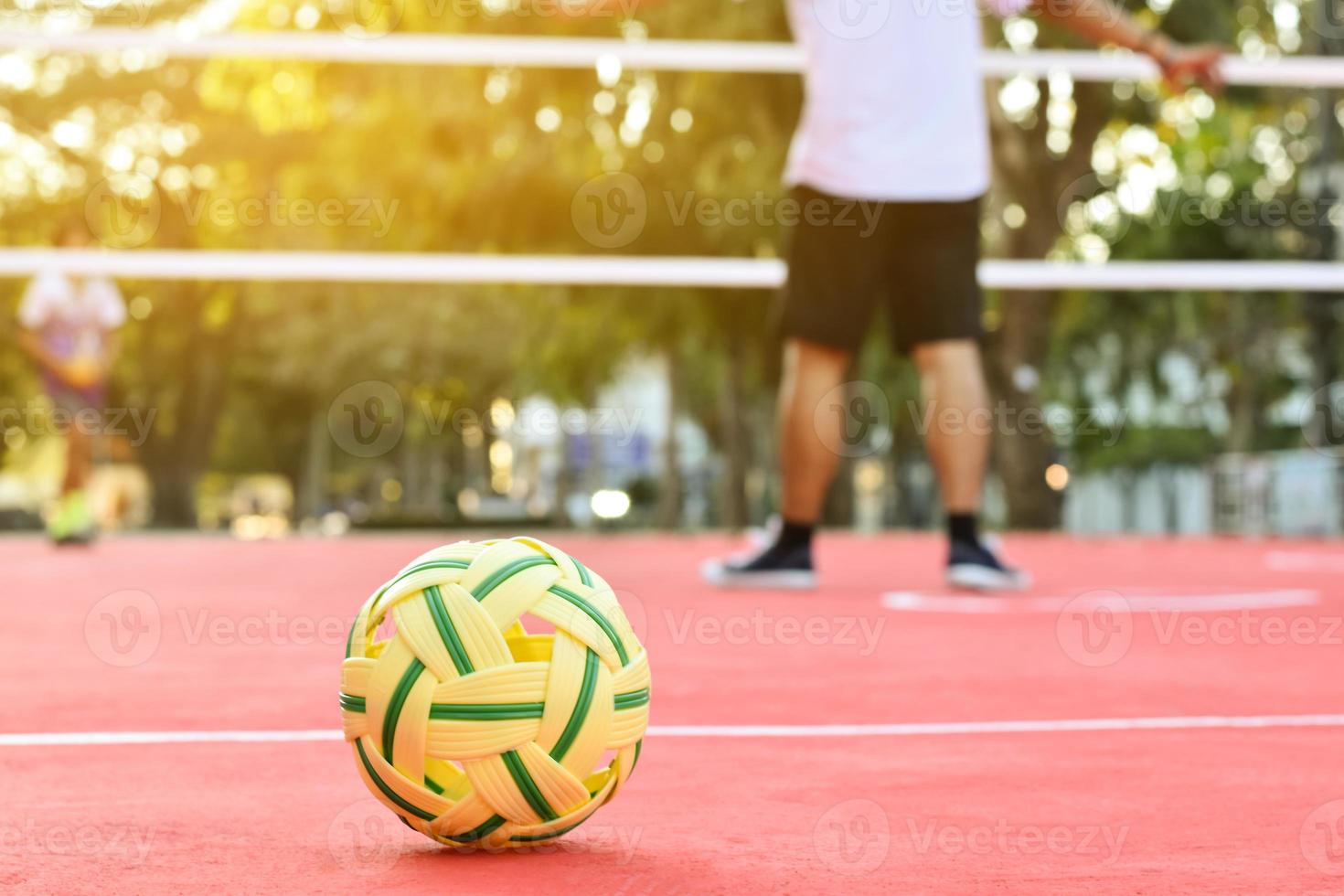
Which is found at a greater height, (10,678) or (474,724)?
(474,724)

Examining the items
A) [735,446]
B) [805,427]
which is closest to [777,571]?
[805,427]

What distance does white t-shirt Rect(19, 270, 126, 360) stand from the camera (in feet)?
30.7

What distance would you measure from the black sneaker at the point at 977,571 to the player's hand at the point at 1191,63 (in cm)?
161

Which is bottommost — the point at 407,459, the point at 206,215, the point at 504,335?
the point at 407,459

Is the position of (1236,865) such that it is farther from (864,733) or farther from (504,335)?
(504,335)

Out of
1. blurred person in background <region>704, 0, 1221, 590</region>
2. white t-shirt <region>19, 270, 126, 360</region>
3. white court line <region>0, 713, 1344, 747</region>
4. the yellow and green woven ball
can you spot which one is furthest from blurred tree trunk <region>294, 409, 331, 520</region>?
the yellow and green woven ball

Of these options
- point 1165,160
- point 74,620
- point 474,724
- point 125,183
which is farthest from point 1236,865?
point 125,183

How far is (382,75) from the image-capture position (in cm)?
1505

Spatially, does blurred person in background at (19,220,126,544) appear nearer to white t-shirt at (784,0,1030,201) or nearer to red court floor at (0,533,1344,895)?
red court floor at (0,533,1344,895)

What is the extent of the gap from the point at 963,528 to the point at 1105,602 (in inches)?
17.9

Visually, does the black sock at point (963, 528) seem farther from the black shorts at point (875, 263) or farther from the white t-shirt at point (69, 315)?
the white t-shirt at point (69, 315)

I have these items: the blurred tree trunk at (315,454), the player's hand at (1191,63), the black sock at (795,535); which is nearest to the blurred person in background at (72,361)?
the black sock at (795,535)

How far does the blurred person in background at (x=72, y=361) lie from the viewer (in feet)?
30.3

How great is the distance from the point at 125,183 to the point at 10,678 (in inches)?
869
